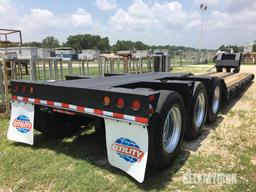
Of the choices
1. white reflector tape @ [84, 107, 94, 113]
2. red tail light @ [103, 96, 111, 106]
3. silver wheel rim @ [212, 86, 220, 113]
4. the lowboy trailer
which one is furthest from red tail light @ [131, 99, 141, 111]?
silver wheel rim @ [212, 86, 220, 113]

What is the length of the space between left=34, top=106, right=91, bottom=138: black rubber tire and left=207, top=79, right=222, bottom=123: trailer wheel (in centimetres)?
232

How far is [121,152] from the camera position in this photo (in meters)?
2.73

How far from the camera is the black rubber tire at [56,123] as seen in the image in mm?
3859

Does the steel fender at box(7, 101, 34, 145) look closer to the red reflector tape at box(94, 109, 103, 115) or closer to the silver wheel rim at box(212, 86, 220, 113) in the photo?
the red reflector tape at box(94, 109, 103, 115)

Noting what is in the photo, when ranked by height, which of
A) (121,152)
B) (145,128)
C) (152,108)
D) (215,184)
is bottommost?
(215,184)

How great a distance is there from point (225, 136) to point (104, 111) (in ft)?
8.18

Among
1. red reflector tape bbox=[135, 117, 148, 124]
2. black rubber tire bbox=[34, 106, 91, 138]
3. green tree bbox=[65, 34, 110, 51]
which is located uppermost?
green tree bbox=[65, 34, 110, 51]

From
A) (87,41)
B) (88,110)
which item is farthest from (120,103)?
(87,41)

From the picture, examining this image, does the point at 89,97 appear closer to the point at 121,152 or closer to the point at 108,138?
the point at 108,138

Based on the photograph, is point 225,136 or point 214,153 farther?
Answer: point 225,136

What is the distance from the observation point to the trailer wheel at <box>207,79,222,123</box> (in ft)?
15.2

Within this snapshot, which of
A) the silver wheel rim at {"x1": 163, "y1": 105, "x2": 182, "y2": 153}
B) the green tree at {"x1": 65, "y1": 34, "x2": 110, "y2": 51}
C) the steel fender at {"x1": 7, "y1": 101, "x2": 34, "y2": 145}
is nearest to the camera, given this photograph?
the silver wheel rim at {"x1": 163, "y1": 105, "x2": 182, "y2": 153}

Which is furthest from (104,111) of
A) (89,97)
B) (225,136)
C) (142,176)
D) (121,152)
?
(225,136)

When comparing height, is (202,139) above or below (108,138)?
below
